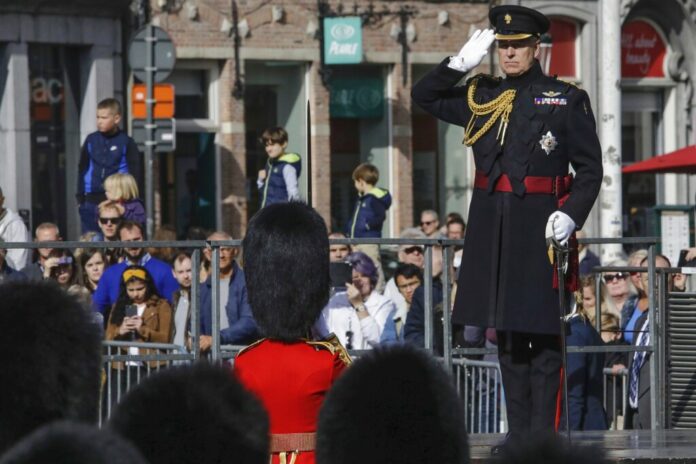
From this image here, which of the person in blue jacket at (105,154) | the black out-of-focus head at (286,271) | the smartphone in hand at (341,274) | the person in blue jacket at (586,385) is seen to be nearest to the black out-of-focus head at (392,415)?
the black out-of-focus head at (286,271)

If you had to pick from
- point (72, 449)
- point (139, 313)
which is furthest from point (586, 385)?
point (72, 449)

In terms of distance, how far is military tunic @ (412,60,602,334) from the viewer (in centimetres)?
701

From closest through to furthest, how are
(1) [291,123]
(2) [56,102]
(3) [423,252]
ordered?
(3) [423,252] < (2) [56,102] < (1) [291,123]

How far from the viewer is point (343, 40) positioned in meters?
22.4

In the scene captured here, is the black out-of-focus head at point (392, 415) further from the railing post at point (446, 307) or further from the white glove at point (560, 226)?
the railing post at point (446, 307)

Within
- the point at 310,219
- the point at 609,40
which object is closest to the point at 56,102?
the point at 609,40

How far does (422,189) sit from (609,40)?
4.11 m

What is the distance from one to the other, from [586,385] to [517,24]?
3495 mm

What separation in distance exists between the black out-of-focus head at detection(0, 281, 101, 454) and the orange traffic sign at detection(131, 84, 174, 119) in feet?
47.9

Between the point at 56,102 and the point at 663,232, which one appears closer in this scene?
the point at 663,232

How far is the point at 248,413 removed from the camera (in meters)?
2.84

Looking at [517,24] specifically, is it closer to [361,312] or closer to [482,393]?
[482,393]

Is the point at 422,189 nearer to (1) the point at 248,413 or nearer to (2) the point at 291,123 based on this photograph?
(2) the point at 291,123

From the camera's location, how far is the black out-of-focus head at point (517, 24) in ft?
23.2
